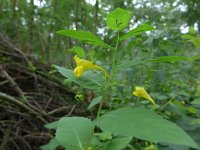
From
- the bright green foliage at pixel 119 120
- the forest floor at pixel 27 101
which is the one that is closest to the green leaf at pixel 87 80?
the bright green foliage at pixel 119 120

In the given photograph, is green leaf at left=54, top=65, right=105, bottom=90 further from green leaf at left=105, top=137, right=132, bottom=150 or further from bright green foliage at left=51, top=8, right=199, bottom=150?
green leaf at left=105, top=137, right=132, bottom=150

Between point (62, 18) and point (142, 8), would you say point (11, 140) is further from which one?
point (142, 8)

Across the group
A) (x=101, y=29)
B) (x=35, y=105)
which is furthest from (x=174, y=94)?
(x=101, y=29)

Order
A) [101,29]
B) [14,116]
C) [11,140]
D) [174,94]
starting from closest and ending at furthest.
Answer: [174,94] → [11,140] → [14,116] → [101,29]

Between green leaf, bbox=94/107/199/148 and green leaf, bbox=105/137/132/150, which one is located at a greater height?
green leaf, bbox=94/107/199/148

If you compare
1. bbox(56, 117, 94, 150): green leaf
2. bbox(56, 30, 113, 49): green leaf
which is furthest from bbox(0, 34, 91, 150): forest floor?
bbox(56, 30, 113, 49): green leaf

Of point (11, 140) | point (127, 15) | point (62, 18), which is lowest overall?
point (11, 140)

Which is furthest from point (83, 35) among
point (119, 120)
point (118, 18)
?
point (119, 120)

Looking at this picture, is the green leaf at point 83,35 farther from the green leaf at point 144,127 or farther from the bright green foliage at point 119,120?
the green leaf at point 144,127
